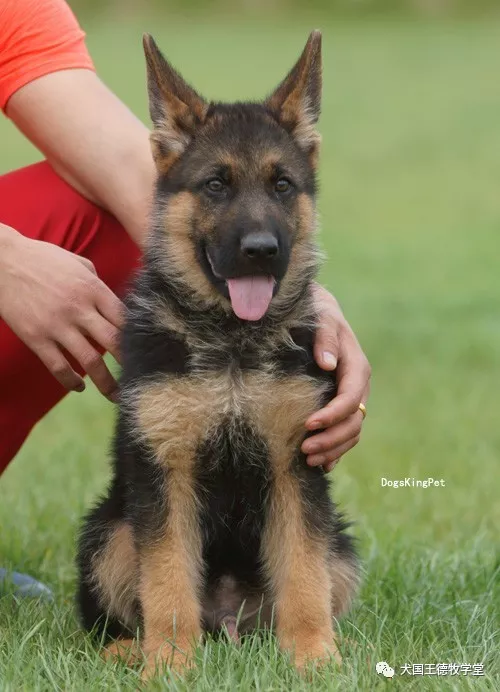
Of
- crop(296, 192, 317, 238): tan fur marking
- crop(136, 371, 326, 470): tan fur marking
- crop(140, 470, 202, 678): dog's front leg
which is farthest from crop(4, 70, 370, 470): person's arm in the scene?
crop(140, 470, 202, 678): dog's front leg

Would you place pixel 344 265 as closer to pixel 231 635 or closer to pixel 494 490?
pixel 494 490

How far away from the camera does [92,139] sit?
451 cm

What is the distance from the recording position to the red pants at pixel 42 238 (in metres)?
4.53

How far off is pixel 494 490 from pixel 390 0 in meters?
34.3

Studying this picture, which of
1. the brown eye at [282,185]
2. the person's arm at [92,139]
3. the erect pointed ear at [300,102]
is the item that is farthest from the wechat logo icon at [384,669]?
the person's arm at [92,139]

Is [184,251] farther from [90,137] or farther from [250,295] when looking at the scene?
[90,137]

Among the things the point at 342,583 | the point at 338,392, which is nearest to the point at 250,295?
the point at 338,392

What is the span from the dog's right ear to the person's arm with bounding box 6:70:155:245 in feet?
1.93

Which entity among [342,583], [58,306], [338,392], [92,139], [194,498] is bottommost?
[342,583]

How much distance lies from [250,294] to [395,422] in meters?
4.71

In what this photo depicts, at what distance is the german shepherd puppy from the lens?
3547 mm

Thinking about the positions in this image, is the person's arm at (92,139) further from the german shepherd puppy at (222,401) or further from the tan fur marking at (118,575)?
the tan fur marking at (118,575)

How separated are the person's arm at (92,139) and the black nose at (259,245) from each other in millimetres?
992

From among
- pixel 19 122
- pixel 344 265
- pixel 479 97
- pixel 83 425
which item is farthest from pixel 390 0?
pixel 19 122
